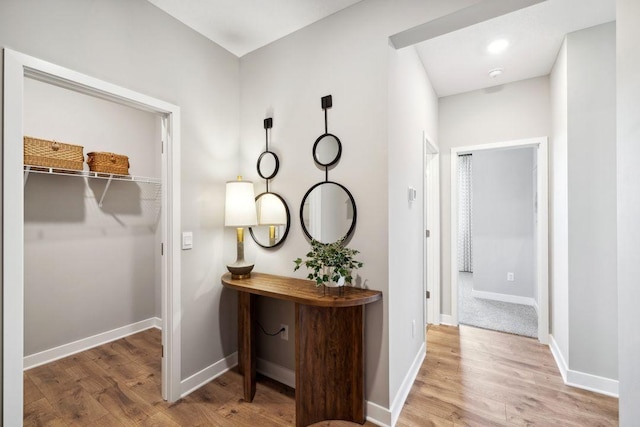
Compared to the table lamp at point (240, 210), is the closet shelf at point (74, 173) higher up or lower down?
higher up

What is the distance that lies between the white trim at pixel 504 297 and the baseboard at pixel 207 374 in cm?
378

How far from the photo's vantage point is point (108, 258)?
301 cm

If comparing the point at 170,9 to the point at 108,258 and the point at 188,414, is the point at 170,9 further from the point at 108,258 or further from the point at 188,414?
the point at 188,414

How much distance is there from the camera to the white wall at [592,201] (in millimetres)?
2082

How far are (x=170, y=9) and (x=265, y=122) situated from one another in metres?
0.93

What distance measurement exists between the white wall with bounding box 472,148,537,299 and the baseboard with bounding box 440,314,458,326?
151 centimetres

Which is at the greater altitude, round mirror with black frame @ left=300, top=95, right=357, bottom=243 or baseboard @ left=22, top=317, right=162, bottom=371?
round mirror with black frame @ left=300, top=95, right=357, bottom=243

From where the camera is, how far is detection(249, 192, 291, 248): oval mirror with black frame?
7.25 ft

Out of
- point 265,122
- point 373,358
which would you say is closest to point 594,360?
point 373,358

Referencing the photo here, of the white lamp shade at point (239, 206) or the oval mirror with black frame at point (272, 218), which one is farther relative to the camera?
the oval mirror with black frame at point (272, 218)

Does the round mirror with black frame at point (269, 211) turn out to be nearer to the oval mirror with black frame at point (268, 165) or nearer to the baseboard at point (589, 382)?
the oval mirror with black frame at point (268, 165)

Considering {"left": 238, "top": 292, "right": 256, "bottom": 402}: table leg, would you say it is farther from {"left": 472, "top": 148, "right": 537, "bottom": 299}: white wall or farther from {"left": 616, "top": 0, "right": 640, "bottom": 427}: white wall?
{"left": 472, "top": 148, "right": 537, "bottom": 299}: white wall

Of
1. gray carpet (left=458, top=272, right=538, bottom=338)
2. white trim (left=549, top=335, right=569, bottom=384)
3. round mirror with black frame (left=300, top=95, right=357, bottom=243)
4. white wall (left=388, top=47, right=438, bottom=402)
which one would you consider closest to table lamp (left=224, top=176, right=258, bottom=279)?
round mirror with black frame (left=300, top=95, right=357, bottom=243)

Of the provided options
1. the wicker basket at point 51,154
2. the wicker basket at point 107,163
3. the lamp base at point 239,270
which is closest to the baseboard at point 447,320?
the lamp base at point 239,270
